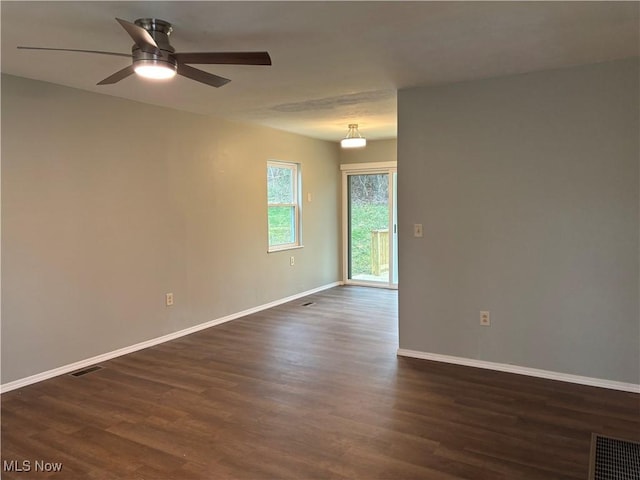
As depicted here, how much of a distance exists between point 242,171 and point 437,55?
10.00ft

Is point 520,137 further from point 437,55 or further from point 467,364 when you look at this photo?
point 467,364

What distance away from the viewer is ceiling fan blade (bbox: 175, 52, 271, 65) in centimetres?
221

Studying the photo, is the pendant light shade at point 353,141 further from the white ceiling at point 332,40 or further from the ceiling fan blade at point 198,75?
the ceiling fan blade at point 198,75

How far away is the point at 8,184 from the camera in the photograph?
3252 mm

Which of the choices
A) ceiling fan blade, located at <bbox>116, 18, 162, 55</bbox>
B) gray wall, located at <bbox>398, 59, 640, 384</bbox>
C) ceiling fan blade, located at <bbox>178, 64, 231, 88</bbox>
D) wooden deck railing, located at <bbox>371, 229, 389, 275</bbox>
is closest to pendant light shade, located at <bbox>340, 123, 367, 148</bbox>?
gray wall, located at <bbox>398, 59, 640, 384</bbox>

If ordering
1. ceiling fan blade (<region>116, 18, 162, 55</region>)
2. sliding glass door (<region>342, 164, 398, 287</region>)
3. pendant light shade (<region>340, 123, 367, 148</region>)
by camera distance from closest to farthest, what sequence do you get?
ceiling fan blade (<region>116, 18, 162, 55</region>) < pendant light shade (<region>340, 123, 367, 148</region>) < sliding glass door (<region>342, 164, 398, 287</region>)

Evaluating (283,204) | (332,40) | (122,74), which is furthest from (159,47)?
(283,204)

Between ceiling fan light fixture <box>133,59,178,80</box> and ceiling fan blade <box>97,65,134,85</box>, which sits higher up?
ceiling fan blade <box>97,65,134,85</box>

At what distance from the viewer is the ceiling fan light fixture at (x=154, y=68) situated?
89.4 inches

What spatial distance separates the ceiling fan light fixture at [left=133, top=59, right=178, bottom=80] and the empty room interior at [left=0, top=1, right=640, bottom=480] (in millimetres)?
17
